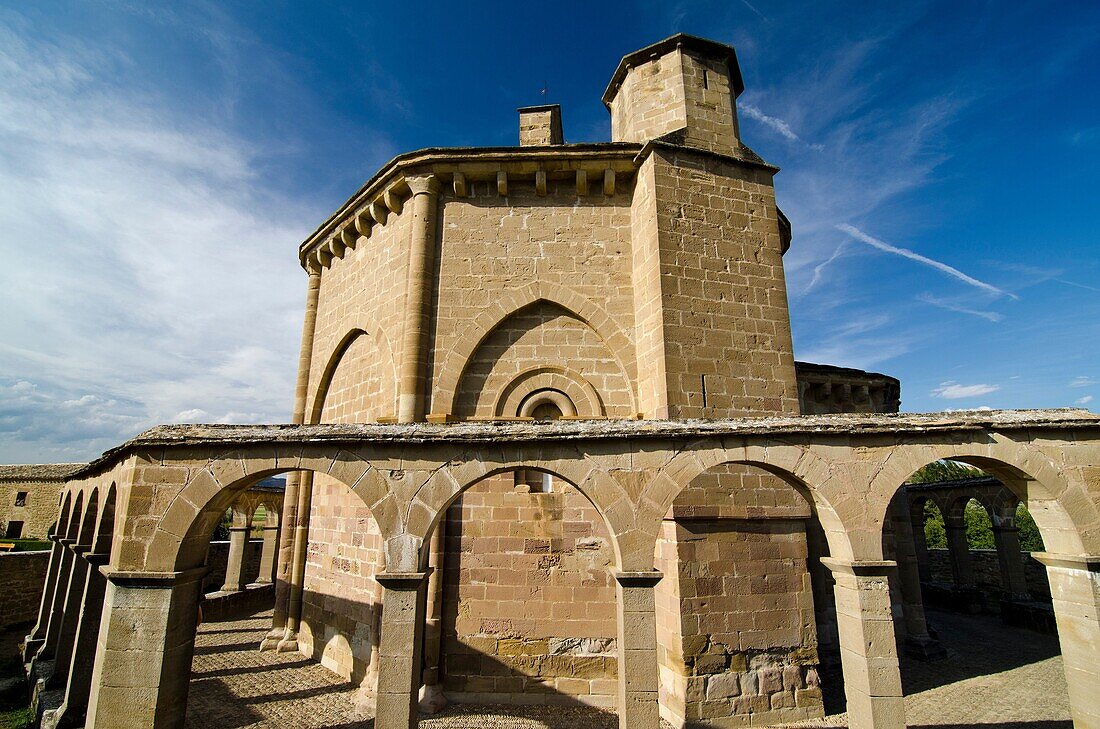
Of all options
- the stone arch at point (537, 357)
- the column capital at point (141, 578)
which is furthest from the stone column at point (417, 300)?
the column capital at point (141, 578)

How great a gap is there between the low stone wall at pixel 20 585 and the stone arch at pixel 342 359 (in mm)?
7774

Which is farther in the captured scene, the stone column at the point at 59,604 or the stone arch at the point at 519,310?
the stone column at the point at 59,604

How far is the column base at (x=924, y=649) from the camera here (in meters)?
9.20

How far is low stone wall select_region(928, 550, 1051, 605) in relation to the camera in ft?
44.0

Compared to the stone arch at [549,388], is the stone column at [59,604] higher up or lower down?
lower down

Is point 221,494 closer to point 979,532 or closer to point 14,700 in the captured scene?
point 14,700

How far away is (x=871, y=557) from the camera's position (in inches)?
195

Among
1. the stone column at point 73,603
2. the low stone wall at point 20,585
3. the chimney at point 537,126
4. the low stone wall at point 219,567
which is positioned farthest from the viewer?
the low stone wall at point 219,567

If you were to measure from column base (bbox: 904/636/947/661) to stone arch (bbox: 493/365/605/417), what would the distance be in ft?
23.9

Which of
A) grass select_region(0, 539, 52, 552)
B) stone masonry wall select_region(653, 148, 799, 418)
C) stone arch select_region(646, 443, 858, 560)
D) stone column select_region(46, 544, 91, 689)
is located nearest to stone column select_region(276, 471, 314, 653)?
stone column select_region(46, 544, 91, 689)

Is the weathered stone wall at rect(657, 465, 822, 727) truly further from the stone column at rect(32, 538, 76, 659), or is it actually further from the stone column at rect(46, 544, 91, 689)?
the stone column at rect(32, 538, 76, 659)

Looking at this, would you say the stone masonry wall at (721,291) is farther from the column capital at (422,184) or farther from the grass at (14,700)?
the grass at (14,700)

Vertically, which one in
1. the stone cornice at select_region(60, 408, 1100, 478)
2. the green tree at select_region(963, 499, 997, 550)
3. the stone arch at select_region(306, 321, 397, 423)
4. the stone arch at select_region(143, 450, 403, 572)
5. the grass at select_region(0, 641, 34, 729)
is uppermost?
the stone arch at select_region(306, 321, 397, 423)

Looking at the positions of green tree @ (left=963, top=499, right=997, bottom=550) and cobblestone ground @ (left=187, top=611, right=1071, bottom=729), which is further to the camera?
green tree @ (left=963, top=499, right=997, bottom=550)
